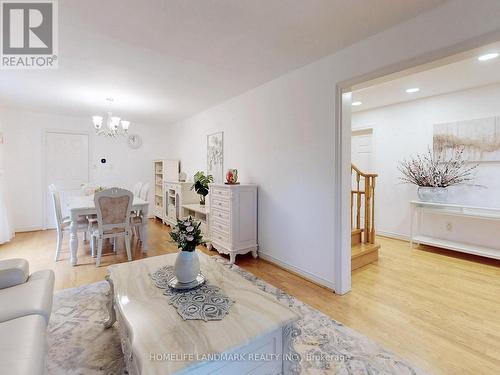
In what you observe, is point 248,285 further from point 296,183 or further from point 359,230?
point 359,230

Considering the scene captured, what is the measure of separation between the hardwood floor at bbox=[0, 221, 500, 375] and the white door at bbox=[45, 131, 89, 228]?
1.59 m

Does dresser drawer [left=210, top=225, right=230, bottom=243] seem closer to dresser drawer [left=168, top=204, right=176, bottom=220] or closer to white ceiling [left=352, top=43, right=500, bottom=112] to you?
dresser drawer [left=168, top=204, right=176, bottom=220]

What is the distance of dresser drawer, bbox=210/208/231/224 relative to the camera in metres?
3.45

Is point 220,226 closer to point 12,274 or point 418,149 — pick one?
point 12,274

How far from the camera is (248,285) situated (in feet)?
5.35

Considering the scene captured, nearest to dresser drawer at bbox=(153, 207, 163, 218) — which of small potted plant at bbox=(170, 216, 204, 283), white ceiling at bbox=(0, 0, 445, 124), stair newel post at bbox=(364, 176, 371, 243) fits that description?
white ceiling at bbox=(0, 0, 445, 124)

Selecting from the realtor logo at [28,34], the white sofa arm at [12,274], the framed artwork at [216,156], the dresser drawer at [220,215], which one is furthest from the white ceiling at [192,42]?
the white sofa arm at [12,274]

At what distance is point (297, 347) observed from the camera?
1.75m

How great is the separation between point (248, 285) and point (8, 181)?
5.77 meters

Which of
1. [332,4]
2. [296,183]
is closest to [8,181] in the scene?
[296,183]

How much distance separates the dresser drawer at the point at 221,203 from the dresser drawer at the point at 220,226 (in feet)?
0.69

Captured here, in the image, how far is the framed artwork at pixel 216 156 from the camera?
4.40 meters

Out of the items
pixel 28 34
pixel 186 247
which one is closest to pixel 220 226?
pixel 186 247

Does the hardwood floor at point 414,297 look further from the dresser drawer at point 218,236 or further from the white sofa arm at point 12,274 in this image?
the white sofa arm at point 12,274
